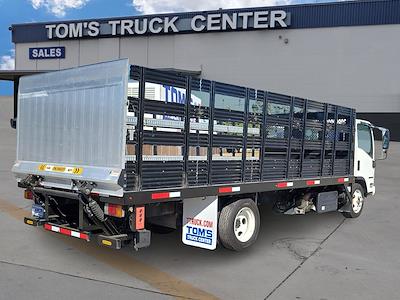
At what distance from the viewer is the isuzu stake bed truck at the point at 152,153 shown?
4.75 meters

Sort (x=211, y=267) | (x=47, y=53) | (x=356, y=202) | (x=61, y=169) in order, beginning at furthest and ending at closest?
(x=47, y=53), (x=356, y=202), (x=211, y=267), (x=61, y=169)

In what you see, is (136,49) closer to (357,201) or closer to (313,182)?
(357,201)

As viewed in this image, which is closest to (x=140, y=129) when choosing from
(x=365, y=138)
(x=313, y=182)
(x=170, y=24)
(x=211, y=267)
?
(x=211, y=267)

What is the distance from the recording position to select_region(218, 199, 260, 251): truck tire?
19.3 feet

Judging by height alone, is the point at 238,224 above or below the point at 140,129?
below

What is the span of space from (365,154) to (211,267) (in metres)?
5.47

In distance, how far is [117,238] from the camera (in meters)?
4.98

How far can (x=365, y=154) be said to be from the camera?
970 centimetres

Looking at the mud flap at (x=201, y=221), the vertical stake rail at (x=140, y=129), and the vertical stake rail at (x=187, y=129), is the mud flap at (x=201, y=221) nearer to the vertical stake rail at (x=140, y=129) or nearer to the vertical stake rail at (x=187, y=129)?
the vertical stake rail at (x=187, y=129)

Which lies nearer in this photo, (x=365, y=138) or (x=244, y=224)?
(x=244, y=224)

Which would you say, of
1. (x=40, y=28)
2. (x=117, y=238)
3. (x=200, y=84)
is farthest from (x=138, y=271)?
(x=40, y=28)

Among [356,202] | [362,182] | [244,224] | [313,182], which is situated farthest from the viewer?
[362,182]

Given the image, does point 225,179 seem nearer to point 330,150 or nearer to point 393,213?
point 330,150

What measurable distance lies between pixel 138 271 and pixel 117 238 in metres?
0.76
